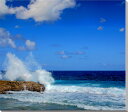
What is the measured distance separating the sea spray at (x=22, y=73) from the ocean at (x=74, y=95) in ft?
0.56

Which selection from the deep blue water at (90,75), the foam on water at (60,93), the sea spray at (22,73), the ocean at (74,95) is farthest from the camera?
the deep blue water at (90,75)

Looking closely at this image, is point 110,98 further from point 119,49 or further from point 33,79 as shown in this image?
point 33,79

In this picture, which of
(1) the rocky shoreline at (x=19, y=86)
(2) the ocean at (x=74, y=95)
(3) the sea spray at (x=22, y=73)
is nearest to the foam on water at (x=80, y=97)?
(2) the ocean at (x=74, y=95)

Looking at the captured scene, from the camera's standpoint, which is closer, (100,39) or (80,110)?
(80,110)

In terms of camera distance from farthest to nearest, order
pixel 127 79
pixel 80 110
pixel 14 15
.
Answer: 1. pixel 14 15
2. pixel 80 110
3. pixel 127 79

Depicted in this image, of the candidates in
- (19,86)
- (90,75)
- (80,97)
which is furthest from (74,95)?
(19,86)

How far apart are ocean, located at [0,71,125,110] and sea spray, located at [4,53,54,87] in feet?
0.56

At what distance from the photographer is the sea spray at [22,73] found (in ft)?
25.0

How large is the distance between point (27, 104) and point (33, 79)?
0.76 m

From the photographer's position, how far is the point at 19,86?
777 centimetres

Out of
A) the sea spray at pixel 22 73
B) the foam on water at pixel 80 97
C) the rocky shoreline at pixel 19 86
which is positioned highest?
the sea spray at pixel 22 73

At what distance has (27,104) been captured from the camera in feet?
24.0

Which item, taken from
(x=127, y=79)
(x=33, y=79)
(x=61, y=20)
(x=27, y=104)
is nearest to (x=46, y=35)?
(x=61, y=20)

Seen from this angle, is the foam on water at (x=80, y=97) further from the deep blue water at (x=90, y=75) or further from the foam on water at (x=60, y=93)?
the deep blue water at (x=90, y=75)
